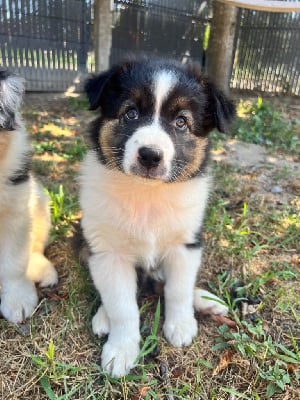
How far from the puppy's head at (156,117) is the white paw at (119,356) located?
103 cm

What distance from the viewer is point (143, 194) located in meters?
2.75

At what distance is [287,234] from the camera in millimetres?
3875

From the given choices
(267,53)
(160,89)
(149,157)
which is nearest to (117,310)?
(149,157)

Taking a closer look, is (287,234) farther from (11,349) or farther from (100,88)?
(11,349)

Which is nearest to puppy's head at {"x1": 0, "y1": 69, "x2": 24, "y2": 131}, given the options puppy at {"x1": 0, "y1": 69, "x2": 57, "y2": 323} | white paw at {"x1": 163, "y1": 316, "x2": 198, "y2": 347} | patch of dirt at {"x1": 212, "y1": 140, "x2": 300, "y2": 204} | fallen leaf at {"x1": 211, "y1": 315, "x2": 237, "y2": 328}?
puppy at {"x1": 0, "y1": 69, "x2": 57, "y2": 323}

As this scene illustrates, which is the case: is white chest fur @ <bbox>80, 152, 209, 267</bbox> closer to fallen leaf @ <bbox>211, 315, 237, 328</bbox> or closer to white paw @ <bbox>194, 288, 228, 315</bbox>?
white paw @ <bbox>194, 288, 228, 315</bbox>

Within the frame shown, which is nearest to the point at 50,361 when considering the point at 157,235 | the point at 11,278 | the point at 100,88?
the point at 11,278

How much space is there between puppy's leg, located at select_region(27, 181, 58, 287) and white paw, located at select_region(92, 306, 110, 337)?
0.56 meters

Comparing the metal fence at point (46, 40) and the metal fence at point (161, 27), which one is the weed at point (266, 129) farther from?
the metal fence at point (46, 40)

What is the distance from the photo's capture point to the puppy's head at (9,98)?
93.1 inches

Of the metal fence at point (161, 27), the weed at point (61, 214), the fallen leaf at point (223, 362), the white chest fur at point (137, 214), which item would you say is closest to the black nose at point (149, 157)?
the white chest fur at point (137, 214)

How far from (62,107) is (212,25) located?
288 cm

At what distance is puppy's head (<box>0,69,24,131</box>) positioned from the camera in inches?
93.1

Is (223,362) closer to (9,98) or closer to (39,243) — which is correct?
(39,243)
